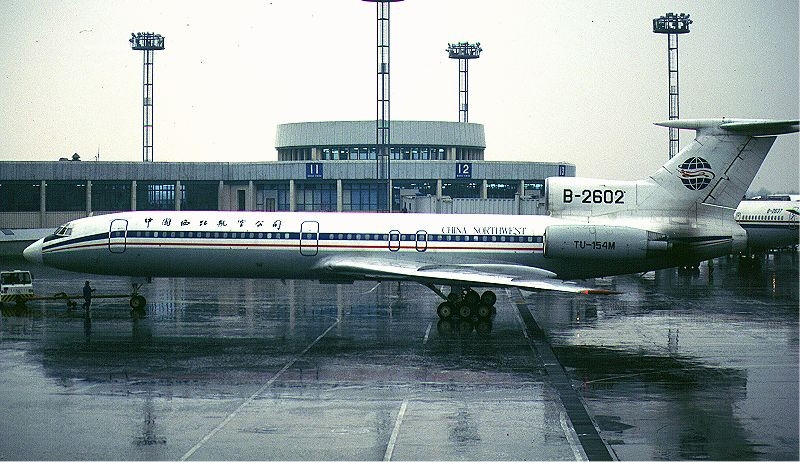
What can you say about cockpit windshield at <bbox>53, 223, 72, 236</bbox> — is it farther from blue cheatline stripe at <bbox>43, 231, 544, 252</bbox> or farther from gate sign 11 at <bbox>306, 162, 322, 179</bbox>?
gate sign 11 at <bbox>306, 162, 322, 179</bbox>

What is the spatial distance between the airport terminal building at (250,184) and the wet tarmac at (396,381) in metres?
44.3

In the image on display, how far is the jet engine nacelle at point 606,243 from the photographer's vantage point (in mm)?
32844

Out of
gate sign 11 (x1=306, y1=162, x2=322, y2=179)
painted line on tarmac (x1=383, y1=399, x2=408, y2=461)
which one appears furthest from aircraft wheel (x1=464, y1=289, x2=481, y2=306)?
gate sign 11 (x1=306, y1=162, x2=322, y2=179)

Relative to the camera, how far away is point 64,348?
27000mm

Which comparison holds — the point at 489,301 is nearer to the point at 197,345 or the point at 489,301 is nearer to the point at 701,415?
the point at 197,345

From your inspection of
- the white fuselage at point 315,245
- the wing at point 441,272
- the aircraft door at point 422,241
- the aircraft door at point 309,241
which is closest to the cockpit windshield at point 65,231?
the white fuselage at point 315,245

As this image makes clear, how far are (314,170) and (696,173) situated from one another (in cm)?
5362

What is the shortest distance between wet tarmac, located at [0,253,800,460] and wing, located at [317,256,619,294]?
1.62 metres

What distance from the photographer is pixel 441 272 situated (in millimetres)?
31672

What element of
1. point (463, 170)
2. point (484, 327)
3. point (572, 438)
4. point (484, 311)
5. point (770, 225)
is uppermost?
point (463, 170)

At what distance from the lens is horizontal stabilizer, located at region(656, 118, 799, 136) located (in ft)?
101

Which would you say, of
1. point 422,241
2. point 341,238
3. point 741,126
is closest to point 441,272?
point 422,241

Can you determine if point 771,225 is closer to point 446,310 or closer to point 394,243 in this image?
point 446,310

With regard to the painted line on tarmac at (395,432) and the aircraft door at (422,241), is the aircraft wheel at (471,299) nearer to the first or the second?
the aircraft door at (422,241)
